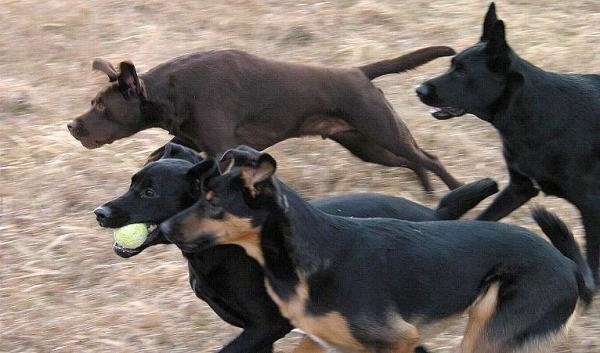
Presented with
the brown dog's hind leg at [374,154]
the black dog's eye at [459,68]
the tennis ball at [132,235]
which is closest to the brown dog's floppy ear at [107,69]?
the brown dog's hind leg at [374,154]

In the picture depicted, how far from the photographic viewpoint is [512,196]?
235 inches

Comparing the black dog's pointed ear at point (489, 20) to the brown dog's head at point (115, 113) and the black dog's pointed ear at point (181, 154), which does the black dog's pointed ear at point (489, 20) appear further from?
the brown dog's head at point (115, 113)

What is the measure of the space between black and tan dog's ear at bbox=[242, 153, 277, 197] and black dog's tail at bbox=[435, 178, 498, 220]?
1.47 meters

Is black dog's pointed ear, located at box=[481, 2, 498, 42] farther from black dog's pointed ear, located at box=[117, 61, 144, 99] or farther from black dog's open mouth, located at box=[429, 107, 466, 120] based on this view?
black dog's pointed ear, located at box=[117, 61, 144, 99]

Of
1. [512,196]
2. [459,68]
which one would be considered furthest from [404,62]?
[512,196]

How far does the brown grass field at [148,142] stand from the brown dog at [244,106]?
495 millimetres

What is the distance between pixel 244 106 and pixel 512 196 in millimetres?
1881

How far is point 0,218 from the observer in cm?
694

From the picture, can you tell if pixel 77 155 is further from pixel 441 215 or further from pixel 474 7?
pixel 474 7

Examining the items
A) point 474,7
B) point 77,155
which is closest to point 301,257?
point 77,155

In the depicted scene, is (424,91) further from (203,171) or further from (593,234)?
(203,171)

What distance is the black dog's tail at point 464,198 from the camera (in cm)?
534

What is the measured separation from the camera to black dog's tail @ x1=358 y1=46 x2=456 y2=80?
23.1 feet

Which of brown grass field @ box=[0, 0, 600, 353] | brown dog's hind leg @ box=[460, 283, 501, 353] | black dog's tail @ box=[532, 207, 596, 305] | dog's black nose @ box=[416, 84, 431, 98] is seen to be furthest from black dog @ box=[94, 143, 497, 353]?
dog's black nose @ box=[416, 84, 431, 98]
